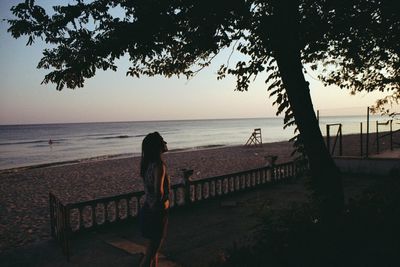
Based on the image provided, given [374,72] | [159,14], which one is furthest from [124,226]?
[374,72]

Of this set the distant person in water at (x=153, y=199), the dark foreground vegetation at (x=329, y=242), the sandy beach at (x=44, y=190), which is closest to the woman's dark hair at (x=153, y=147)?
the distant person in water at (x=153, y=199)

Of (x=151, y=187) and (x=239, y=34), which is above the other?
(x=239, y=34)

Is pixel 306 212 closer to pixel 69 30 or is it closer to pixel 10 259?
pixel 69 30

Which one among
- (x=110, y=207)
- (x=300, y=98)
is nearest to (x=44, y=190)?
(x=110, y=207)

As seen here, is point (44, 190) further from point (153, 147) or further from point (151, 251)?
point (153, 147)

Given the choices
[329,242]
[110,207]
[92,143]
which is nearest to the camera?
[329,242]

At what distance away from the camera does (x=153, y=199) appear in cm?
466

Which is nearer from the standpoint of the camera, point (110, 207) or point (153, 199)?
point (153, 199)

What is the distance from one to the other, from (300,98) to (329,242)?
8.61 feet

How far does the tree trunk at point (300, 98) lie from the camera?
516cm

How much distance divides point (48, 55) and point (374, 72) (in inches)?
473

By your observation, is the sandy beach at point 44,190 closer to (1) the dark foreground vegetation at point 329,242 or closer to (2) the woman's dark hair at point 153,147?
(2) the woman's dark hair at point 153,147

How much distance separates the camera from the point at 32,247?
7.65 metres

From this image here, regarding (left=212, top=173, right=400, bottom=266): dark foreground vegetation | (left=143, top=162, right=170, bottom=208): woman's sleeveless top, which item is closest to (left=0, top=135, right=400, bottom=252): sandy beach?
(left=143, top=162, right=170, bottom=208): woman's sleeveless top
